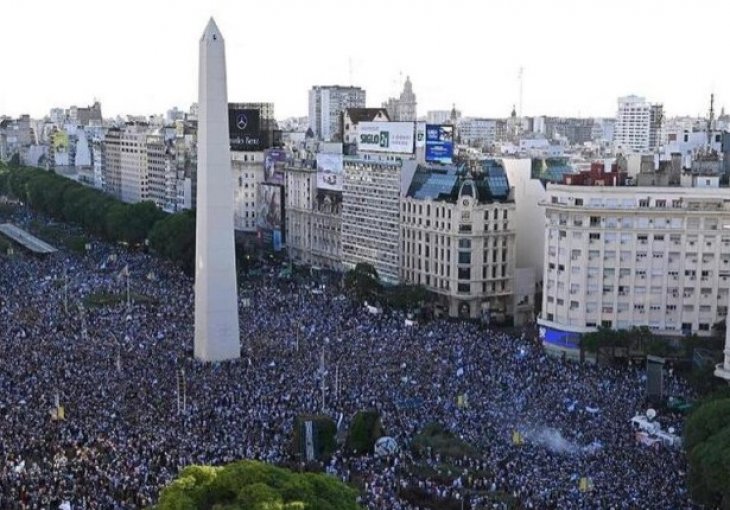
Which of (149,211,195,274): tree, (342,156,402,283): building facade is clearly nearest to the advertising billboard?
(342,156,402,283): building facade

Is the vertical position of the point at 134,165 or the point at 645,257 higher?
the point at 134,165

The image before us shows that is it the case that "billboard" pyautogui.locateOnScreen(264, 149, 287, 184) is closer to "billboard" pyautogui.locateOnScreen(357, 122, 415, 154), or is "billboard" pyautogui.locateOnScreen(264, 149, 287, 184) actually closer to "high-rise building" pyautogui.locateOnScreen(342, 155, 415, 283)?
"billboard" pyautogui.locateOnScreen(357, 122, 415, 154)

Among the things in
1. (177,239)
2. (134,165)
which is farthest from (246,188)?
(134,165)

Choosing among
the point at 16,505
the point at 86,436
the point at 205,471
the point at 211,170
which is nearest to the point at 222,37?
the point at 211,170

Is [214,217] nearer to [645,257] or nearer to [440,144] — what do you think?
[645,257]

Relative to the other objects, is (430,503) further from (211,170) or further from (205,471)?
(211,170)
